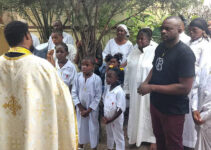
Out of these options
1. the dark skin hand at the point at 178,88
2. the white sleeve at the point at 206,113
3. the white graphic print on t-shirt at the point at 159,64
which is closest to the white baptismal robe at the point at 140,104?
the white sleeve at the point at 206,113

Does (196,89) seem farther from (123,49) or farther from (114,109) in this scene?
(123,49)

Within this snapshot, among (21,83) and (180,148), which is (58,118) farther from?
(180,148)

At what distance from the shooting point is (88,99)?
4.34 metres

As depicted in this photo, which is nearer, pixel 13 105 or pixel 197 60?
pixel 13 105

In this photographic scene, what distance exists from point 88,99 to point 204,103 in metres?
1.92

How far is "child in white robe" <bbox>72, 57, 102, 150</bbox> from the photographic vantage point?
170 inches

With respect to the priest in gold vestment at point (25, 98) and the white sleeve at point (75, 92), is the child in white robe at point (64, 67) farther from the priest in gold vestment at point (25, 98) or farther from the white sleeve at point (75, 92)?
the priest in gold vestment at point (25, 98)

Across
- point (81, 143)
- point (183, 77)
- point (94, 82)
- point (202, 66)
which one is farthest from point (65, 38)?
point (183, 77)

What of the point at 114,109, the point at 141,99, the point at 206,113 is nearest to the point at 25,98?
the point at 114,109

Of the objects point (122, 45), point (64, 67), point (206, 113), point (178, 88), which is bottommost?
point (206, 113)

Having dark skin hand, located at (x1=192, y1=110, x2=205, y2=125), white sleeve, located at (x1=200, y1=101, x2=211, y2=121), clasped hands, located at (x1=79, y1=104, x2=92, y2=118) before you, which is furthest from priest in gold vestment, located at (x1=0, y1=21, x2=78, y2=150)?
white sleeve, located at (x1=200, y1=101, x2=211, y2=121)

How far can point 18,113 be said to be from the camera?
252 centimetres

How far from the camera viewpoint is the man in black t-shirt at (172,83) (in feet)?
9.22

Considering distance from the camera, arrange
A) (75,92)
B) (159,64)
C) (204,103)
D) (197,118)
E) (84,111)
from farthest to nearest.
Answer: (75,92)
(84,111)
(204,103)
(197,118)
(159,64)
